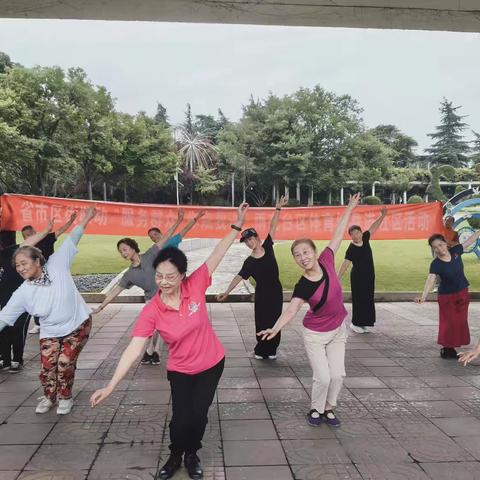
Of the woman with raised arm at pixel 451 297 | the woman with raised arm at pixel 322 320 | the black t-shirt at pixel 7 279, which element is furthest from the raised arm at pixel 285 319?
the black t-shirt at pixel 7 279

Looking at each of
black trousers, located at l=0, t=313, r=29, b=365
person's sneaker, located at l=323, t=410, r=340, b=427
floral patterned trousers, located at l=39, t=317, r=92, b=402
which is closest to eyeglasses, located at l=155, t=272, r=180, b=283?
floral patterned trousers, located at l=39, t=317, r=92, b=402

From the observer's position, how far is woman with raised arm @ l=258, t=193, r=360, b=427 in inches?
154

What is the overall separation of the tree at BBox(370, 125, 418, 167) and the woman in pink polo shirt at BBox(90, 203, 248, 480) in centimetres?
6794

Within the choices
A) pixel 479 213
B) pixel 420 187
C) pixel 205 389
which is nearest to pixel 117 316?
pixel 205 389

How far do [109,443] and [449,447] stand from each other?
105 inches

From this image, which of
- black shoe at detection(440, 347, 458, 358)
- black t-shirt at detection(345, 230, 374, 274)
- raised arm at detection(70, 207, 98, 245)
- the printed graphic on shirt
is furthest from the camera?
black t-shirt at detection(345, 230, 374, 274)

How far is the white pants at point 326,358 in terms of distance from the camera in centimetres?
413

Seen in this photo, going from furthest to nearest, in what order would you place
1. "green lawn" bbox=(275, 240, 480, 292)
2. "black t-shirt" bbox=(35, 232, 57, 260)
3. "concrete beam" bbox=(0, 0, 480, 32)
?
"green lawn" bbox=(275, 240, 480, 292) → "concrete beam" bbox=(0, 0, 480, 32) → "black t-shirt" bbox=(35, 232, 57, 260)

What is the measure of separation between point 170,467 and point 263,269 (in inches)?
132

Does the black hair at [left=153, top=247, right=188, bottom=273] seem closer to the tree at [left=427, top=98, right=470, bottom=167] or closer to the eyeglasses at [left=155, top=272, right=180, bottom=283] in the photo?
the eyeglasses at [left=155, top=272, right=180, bottom=283]

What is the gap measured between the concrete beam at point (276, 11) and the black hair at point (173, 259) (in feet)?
17.8

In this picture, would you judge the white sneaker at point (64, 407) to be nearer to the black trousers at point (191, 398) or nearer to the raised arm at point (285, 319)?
the black trousers at point (191, 398)

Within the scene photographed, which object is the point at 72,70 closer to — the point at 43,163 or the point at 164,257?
the point at 43,163

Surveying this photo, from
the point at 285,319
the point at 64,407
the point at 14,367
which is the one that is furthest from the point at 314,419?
the point at 14,367
